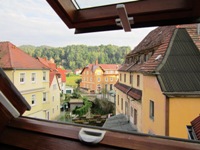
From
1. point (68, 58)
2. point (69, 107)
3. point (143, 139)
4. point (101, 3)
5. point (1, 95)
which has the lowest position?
point (69, 107)

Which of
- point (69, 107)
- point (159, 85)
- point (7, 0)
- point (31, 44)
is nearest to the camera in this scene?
point (7, 0)

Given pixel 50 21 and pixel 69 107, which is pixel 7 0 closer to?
pixel 50 21

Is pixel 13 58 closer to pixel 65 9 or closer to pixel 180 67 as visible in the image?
pixel 65 9

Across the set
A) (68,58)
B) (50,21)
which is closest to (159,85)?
(68,58)

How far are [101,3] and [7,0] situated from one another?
521 millimetres

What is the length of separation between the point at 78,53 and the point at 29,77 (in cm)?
40

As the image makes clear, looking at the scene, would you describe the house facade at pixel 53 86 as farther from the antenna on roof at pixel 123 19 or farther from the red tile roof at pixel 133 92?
the red tile roof at pixel 133 92

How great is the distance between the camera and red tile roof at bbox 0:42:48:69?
0.86 m

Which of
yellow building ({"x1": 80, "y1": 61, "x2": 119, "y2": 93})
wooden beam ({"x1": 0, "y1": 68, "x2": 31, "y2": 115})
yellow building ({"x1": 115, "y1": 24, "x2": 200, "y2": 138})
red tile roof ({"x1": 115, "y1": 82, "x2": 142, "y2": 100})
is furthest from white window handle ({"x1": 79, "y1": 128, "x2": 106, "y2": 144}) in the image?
red tile roof ({"x1": 115, "y1": 82, "x2": 142, "y2": 100})

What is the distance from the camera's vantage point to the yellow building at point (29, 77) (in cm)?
90

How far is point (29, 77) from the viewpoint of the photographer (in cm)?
114

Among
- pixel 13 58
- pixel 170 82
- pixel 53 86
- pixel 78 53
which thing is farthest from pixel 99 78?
pixel 170 82

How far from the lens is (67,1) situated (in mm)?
657

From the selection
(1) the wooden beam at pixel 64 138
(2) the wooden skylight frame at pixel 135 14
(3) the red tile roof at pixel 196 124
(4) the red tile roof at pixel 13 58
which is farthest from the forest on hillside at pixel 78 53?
(3) the red tile roof at pixel 196 124
